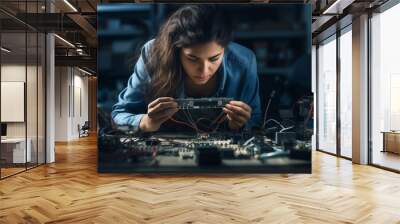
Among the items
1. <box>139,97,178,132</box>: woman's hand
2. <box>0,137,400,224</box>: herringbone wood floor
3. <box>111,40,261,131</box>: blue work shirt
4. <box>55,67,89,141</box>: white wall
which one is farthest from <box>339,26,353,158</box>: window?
<box>55,67,89,141</box>: white wall

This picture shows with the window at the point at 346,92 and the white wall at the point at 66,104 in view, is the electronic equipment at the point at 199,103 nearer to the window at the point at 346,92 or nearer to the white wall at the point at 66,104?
the window at the point at 346,92

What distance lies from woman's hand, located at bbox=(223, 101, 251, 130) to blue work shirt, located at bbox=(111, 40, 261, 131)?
3.1 inches

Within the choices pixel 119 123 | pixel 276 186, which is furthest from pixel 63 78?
pixel 276 186

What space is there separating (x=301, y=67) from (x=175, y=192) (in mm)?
3108

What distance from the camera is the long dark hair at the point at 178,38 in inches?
256

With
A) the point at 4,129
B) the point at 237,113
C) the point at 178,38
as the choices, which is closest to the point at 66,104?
the point at 4,129

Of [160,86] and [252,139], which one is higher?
[160,86]

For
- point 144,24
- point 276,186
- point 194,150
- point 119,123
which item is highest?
point 144,24

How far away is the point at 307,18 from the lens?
21.3ft

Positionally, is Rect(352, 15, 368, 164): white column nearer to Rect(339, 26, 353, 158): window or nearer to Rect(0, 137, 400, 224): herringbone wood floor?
Rect(339, 26, 353, 158): window

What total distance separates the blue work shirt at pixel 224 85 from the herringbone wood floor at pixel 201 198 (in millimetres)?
1143

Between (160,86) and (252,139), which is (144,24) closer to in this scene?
(160,86)

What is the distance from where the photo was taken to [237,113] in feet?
21.4

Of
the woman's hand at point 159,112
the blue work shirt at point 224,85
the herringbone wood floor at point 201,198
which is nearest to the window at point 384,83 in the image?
the herringbone wood floor at point 201,198
